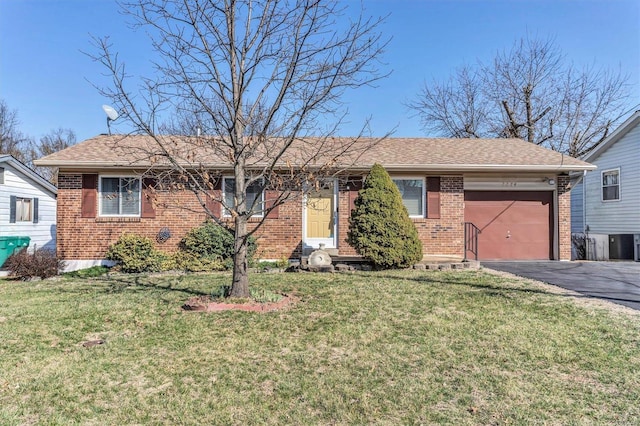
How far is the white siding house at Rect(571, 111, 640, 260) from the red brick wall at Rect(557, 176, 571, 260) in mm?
2031

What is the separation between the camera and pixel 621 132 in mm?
14820

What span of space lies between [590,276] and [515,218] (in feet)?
11.0

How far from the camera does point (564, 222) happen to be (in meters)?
11.7

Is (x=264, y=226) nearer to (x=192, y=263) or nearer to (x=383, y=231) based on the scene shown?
(x=192, y=263)

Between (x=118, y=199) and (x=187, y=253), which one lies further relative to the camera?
(x=118, y=199)

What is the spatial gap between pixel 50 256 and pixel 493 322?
10.00 meters

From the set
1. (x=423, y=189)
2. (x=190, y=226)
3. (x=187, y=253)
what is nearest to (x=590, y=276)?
(x=423, y=189)

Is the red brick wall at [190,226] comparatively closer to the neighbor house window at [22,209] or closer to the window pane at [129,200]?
the window pane at [129,200]

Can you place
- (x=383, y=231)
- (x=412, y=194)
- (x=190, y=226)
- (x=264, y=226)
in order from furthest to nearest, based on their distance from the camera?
(x=412, y=194) < (x=264, y=226) < (x=190, y=226) < (x=383, y=231)

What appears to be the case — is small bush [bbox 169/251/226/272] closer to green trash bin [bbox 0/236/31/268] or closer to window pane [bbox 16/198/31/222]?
green trash bin [bbox 0/236/31/268]

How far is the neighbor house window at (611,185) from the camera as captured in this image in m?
15.3

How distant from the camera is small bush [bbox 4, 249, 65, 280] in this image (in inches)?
371

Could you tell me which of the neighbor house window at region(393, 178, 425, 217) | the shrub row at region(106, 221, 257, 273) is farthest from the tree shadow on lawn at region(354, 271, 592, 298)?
the shrub row at region(106, 221, 257, 273)

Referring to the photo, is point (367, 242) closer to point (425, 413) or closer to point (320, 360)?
point (320, 360)
